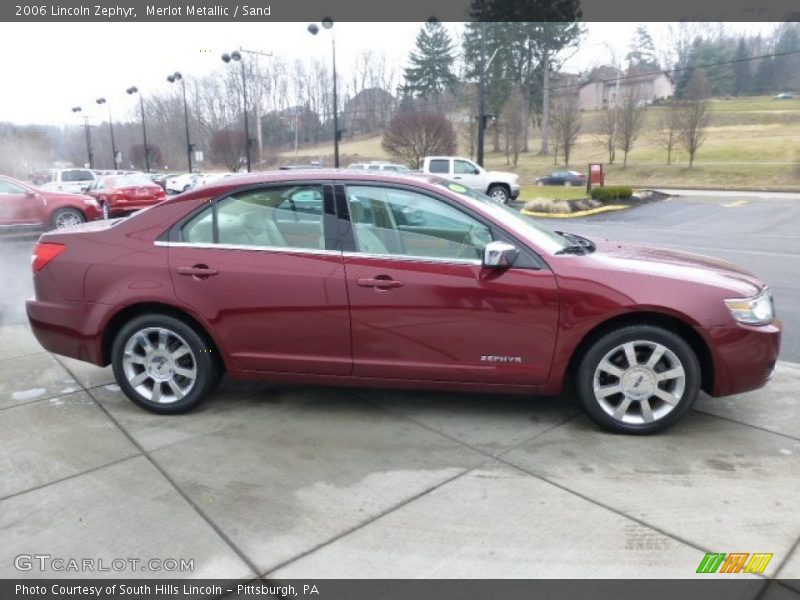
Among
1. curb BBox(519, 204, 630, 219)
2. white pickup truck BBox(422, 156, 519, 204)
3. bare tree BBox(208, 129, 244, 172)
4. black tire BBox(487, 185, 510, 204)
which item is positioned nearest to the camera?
curb BBox(519, 204, 630, 219)

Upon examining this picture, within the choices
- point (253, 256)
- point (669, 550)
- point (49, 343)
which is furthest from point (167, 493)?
point (669, 550)

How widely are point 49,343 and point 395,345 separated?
2404 mm

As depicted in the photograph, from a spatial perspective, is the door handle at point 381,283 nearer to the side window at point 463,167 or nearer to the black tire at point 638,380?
the black tire at point 638,380

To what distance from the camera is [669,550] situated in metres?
2.65

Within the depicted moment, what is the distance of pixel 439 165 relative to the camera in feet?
79.0

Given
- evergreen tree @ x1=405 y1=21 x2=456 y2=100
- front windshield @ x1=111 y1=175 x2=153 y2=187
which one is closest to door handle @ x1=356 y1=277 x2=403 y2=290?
front windshield @ x1=111 y1=175 x2=153 y2=187

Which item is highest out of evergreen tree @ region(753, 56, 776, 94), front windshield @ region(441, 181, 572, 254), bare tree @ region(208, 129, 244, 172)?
evergreen tree @ region(753, 56, 776, 94)

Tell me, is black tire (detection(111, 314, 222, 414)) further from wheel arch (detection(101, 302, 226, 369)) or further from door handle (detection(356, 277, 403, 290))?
door handle (detection(356, 277, 403, 290))

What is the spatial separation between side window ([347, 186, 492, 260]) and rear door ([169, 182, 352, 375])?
0.19 metres

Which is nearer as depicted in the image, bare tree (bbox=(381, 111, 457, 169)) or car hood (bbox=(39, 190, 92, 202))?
car hood (bbox=(39, 190, 92, 202))

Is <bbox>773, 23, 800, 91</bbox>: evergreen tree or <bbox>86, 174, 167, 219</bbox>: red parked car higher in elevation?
<bbox>773, 23, 800, 91</bbox>: evergreen tree

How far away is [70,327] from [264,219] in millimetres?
1487

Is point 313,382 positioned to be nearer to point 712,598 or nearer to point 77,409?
point 77,409

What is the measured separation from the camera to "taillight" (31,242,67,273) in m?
4.17
